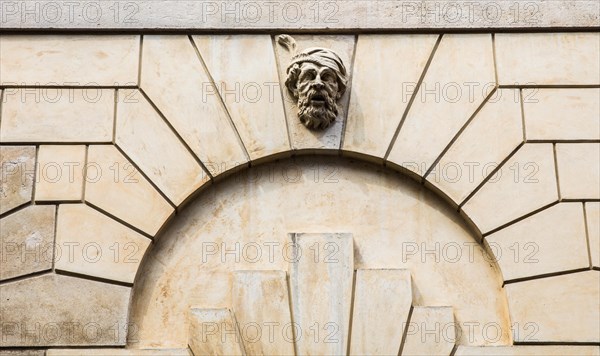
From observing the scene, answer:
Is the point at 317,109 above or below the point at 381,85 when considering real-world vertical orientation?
below

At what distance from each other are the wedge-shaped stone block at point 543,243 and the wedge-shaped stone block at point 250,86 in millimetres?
2135

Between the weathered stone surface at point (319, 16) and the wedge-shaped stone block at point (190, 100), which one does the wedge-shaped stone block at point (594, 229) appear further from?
the wedge-shaped stone block at point (190, 100)

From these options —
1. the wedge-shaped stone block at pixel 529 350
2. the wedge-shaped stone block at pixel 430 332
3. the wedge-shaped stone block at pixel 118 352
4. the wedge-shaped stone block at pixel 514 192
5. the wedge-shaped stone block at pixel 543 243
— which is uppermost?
the wedge-shaped stone block at pixel 514 192

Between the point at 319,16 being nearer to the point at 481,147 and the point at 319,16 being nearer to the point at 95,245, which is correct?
the point at 481,147

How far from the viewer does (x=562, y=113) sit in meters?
11.5

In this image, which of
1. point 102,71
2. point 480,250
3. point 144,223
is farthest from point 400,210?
point 102,71

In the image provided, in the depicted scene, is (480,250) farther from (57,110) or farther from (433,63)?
(57,110)

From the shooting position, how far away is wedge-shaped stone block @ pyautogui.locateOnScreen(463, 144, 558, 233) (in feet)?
A: 36.5

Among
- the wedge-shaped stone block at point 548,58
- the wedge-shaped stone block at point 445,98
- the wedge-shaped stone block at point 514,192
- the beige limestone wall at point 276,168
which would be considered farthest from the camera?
the wedge-shaped stone block at point 548,58

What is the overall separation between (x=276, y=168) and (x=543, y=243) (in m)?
2.46

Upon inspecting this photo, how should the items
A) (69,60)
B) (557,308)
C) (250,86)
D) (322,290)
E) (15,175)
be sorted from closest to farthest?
(557,308) < (322,290) < (15,175) < (250,86) < (69,60)

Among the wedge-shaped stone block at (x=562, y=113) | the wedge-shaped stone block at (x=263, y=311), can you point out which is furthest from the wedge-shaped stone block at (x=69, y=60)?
the wedge-shaped stone block at (x=562, y=113)

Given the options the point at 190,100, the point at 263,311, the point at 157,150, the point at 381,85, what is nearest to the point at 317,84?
the point at 381,85

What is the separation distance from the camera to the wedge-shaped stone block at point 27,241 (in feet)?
35.9
